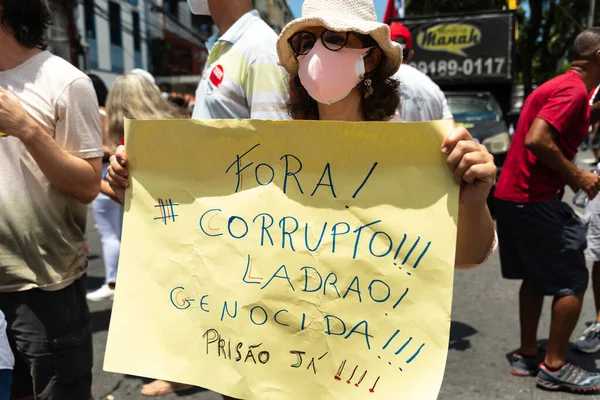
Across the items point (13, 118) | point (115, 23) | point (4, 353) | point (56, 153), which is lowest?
point (115, 23)

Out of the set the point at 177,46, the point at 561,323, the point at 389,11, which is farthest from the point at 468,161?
the point at 177,46

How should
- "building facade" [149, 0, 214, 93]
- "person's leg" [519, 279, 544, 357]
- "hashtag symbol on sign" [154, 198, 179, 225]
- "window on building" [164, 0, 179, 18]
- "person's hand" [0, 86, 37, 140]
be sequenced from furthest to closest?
"window on building" [164, 0, 179, 18] < "building facade" [149, 0, 214, 93] < "person's leg" [519, 279, 544, 357] < "person's hand" [0, 86, 37, 140] < "hashtag symbol on sign" [154, 198, 179, 225]

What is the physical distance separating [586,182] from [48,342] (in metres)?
2.55

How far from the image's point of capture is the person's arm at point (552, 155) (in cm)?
281

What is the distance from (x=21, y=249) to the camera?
1771 mm

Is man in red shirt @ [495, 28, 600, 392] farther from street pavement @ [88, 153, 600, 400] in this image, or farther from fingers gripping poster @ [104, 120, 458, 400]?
fingers gripping poster @ [104, 120, 458, 400]

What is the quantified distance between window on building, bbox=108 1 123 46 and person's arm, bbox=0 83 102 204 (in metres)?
22.6

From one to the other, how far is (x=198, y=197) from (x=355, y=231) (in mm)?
404

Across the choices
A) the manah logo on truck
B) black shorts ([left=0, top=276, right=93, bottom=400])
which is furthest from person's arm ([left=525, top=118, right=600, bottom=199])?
the manah logo on truck

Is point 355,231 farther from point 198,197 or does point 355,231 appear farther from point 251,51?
point 251,51

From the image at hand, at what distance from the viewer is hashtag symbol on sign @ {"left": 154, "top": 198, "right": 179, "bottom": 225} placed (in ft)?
4.67

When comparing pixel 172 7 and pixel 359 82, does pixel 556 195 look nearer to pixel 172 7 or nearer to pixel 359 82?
pixel 359 82

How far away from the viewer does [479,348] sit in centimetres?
355

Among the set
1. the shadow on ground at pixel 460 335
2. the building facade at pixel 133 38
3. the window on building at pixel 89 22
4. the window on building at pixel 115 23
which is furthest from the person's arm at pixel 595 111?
the window on building at pixel 115 23
